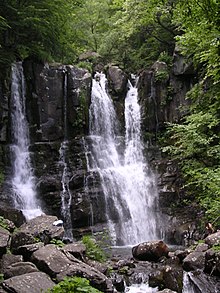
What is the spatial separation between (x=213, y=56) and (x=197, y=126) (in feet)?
18.7

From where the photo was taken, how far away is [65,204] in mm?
13844

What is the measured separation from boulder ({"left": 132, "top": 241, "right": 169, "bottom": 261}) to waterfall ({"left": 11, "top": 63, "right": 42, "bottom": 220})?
180 inches

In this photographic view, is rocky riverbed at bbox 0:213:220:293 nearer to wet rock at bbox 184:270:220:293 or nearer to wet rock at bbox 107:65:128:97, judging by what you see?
wet rock at bbox 184:270:220:293

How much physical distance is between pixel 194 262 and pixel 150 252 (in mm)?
1676

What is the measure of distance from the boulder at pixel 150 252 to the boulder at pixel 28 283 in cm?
473

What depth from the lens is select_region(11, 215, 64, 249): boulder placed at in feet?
24.7

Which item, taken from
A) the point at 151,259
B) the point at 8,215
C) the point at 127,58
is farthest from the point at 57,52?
the point at 151,259

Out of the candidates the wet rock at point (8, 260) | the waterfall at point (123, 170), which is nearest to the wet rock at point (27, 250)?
the wet rock at point (8, 260)

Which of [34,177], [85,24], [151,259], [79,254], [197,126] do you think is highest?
[85,24]

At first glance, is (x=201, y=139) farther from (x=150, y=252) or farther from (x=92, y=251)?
(x=92, y=251)

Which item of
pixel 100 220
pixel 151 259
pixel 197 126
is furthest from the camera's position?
pixel 100 220

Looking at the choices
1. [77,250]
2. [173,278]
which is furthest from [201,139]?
[77,250]

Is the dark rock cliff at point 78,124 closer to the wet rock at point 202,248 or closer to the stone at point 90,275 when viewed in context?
the wet rock at point 202,248

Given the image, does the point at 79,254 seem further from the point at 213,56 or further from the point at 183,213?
the point at 183,213
